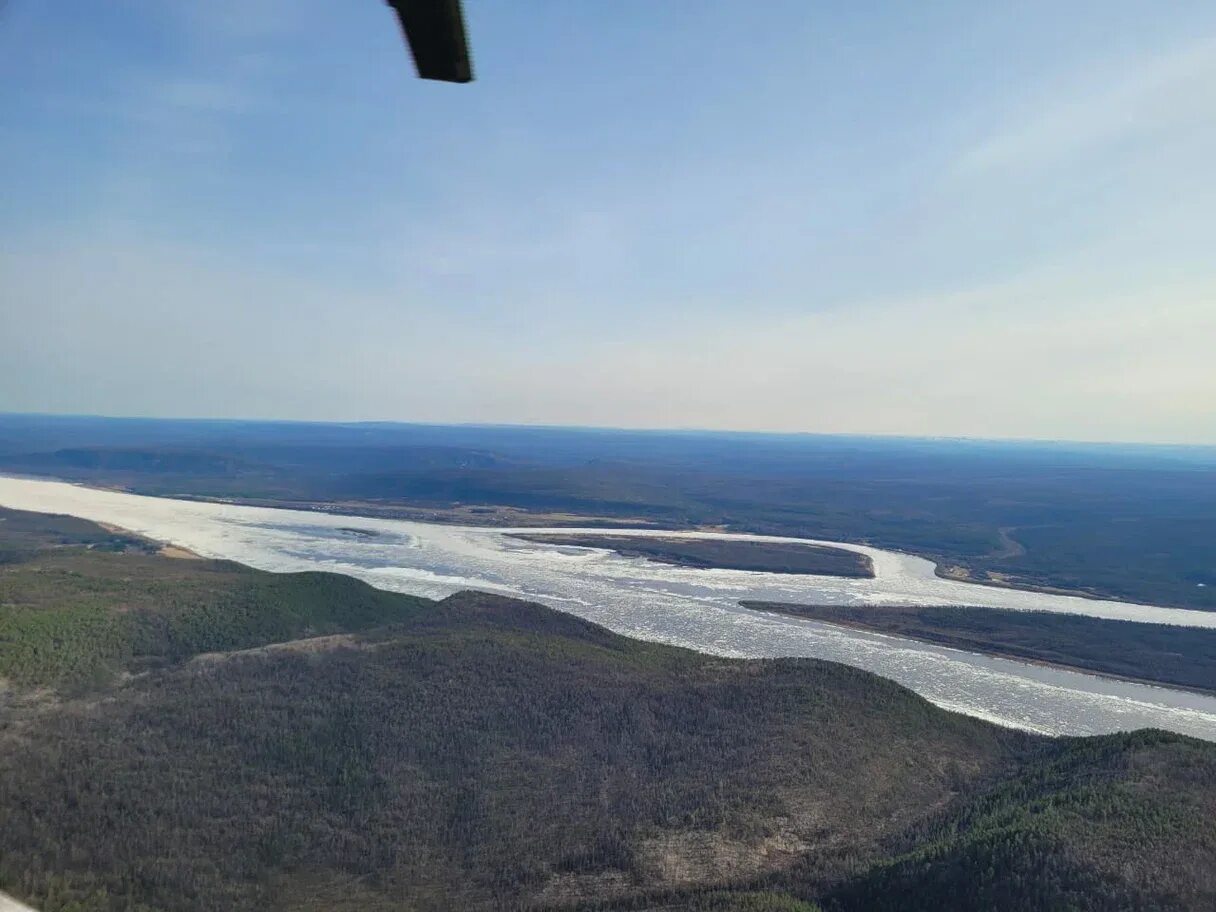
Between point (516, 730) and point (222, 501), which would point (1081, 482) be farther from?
point (516, 730)

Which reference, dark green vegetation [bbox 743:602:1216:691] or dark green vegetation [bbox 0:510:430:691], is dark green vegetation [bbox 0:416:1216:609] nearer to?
dark green vegetation [bbox 743:602:1216:691]

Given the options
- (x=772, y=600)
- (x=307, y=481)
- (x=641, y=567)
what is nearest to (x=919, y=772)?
(x=772, y=600)

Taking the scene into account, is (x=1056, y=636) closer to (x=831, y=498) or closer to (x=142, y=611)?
(x=142, y=611)

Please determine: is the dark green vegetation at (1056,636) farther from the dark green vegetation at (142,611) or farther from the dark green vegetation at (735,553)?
the dark green vegetation at (142,611)

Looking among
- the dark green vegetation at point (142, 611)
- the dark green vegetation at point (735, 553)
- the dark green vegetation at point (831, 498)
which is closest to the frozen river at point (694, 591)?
the dark green vegetation at point (735, 553)

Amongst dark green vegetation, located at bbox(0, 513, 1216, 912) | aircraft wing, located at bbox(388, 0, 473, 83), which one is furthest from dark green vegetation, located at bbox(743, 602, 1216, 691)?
aircraft wing, located at bbox(388, 0, 473, 83)
